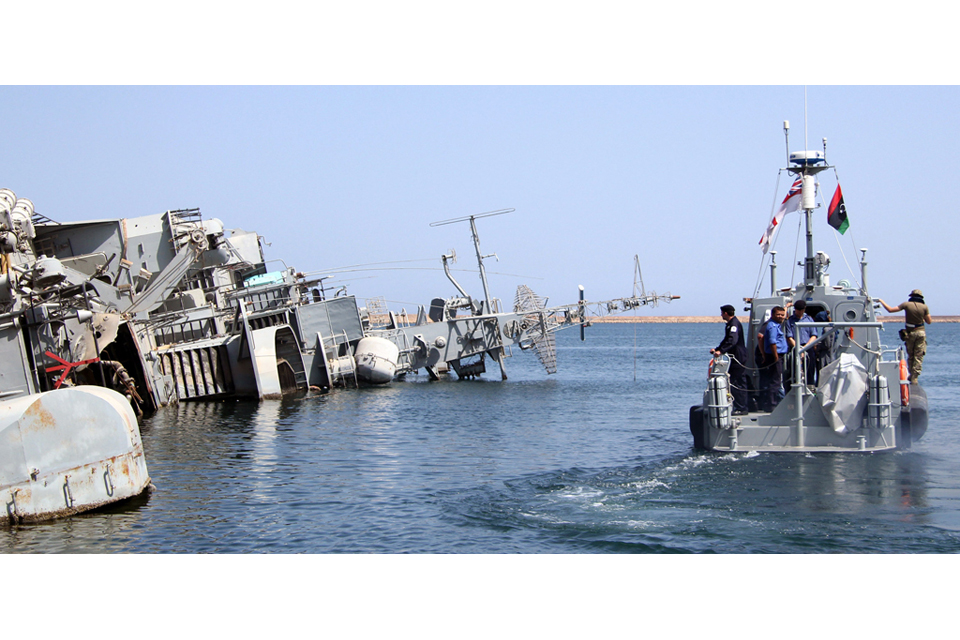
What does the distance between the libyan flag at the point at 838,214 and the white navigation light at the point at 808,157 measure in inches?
27.1

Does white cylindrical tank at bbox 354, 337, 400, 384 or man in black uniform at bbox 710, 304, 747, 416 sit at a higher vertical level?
man in black uniform at bbox 710, 304, 747, 416

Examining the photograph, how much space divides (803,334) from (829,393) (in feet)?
4.43

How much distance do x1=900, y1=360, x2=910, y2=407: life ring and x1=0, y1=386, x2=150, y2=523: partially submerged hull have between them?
45.5ft

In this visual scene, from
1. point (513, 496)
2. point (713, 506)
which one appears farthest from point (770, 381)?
point (513, 496)

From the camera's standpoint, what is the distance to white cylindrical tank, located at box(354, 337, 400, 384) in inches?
1607

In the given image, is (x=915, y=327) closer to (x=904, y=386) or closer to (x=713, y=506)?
(x=904, y=386)

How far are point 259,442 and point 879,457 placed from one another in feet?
51.0

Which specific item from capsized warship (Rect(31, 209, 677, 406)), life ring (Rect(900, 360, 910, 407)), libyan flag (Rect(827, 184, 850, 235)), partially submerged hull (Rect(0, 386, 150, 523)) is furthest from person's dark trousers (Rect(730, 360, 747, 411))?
capsized warship (Rect(31, 209, 677, 406))

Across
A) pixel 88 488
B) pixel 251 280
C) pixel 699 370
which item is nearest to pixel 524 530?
pixel 88 488

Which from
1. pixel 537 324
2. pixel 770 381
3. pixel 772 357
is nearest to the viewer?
pixel 772 357

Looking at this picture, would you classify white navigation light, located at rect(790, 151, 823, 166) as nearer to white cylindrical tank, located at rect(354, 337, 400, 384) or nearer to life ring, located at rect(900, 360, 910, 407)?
life ring, located at rect(900, 360, 910, 407)

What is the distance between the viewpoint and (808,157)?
17.3 metres

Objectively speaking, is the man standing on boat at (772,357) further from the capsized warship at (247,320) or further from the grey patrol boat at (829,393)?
the capsized warship at (247,320)

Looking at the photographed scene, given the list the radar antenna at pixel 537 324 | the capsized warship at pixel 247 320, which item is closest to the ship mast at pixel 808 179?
the capsized warship at pixel 247 320
